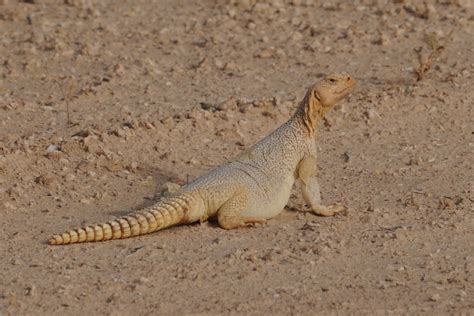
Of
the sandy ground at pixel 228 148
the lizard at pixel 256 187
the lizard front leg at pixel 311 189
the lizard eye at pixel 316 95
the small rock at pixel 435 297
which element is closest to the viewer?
the small rock at pixel 435 297

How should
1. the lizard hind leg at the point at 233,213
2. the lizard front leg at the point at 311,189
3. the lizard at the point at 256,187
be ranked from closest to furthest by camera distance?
the lizard at the point at 256,187 < the lizard hind leg at the point at 233,213 < the lizard front leg at the point at 311,189

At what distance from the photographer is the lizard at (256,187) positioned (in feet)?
28.7

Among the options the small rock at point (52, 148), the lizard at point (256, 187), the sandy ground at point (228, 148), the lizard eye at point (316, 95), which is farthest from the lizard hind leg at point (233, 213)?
the small rock at point (52, 148)

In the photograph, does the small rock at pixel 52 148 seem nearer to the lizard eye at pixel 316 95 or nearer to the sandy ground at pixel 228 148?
the sandy ground at pixel 228 148

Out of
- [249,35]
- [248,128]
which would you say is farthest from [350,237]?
[249,35]

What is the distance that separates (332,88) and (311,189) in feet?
2.76

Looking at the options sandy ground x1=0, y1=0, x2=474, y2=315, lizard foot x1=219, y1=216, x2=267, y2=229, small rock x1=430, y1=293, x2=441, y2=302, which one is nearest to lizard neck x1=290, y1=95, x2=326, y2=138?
sandy ground x1=0, y1=0, x2=474, y2=315

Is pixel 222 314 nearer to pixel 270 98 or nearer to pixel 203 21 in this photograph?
pixel 270 98

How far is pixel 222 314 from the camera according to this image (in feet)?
24.4

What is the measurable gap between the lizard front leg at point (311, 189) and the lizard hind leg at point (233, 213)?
0.52 metres

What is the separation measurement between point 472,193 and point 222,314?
→ 10.5 ft

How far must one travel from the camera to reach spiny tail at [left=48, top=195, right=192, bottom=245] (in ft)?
28.0

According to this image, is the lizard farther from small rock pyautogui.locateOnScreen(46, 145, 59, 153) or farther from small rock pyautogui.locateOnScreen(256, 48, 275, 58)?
small rock pyautogui.locateOnScreen(256, 48, 275, 58)

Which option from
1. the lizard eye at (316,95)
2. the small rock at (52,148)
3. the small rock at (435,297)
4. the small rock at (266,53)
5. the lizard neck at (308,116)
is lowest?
the small rock at (52,148)
